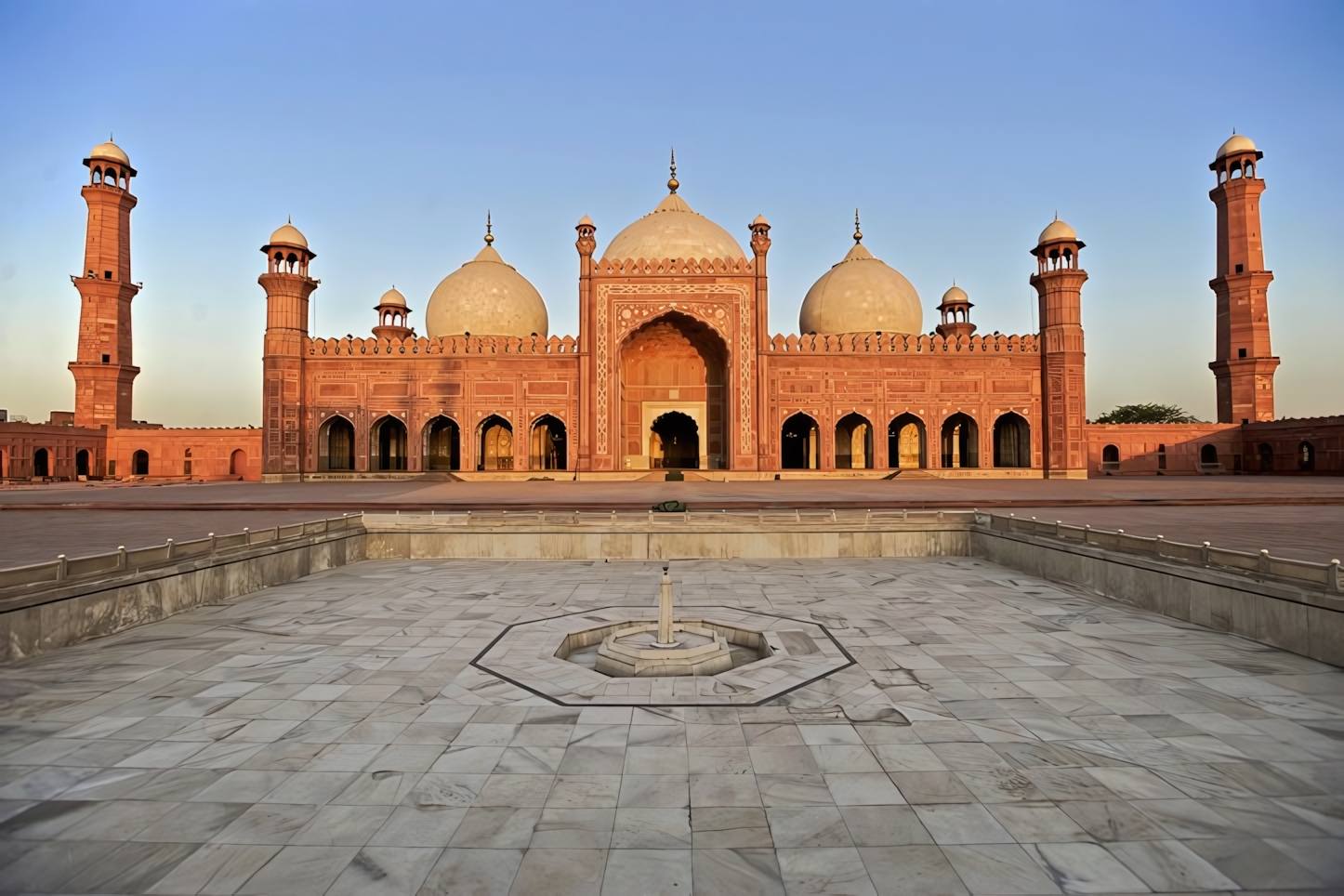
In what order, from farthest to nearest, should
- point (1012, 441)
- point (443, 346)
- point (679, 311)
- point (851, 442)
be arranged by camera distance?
1. point (851, 442)
2. point (1012, 441)
3. point (443, 346)
4. point (679, 311)

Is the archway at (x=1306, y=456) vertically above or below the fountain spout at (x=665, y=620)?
above

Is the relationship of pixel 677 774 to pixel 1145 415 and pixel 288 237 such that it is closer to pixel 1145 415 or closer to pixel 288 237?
pixel 288 237

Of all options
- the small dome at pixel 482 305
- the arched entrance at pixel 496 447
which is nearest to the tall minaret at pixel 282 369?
the small dome at pixel 482 305

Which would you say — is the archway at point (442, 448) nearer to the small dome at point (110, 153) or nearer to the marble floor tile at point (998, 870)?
the small dome at point (110, 153)

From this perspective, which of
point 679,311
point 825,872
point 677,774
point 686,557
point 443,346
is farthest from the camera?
point 443,346

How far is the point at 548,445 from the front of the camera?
86.7 ft

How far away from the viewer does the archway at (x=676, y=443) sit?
25094 millimetres

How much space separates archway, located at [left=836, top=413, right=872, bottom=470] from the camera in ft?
81.0

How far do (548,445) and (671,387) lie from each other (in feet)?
19.7

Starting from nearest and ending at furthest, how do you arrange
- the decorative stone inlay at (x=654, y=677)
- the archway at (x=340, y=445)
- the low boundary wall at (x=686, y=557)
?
the decorative stone inlay at (x=654, y=677) < the low boundary wall at (x=686, y=557) < the archway at (x=340, y=445)

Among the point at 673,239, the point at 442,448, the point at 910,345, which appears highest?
the point at 673,239

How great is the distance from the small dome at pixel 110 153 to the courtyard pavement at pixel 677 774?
93.4ft

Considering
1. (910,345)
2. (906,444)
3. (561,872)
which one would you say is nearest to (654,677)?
(561,872)

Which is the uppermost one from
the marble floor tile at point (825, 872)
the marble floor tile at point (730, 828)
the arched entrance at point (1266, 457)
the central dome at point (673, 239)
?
the central dome at point (673, 239)
